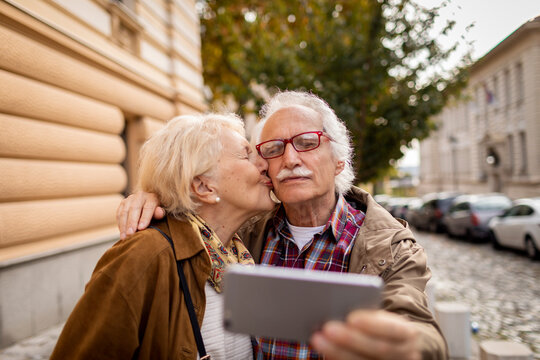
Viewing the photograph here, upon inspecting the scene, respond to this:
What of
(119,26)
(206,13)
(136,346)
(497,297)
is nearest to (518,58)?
(206,13)

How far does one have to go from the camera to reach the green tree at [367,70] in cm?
626

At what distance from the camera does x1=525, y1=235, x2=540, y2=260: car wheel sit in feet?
32.0

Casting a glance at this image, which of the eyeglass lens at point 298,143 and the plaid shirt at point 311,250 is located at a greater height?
the eyeglass lens at point 298,143

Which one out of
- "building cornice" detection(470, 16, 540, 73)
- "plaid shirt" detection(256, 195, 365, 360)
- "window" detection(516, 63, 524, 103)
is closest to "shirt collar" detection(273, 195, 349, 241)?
"plaid shirt" detection(256, 195, 365, 360)


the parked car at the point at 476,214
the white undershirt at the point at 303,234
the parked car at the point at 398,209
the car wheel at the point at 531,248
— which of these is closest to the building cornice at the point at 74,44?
the white undershirt at the point at 303,234

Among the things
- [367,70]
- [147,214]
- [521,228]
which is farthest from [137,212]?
[521,228]

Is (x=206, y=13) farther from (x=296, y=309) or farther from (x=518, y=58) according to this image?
(x=518, y=58)

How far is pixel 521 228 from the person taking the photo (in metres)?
10.2

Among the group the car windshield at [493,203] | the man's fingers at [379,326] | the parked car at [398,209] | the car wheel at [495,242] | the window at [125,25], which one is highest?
the window at [125,25]

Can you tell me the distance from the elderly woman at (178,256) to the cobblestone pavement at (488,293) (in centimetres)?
281

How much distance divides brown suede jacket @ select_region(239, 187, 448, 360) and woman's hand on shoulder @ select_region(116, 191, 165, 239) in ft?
3.44

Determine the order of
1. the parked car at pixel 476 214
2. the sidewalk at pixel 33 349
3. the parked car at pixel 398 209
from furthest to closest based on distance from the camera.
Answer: the parked car at pixel 398 209
the parked car at pixel 476 214
the sidewalk at pixel 33 349

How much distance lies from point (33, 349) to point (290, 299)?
157 inches

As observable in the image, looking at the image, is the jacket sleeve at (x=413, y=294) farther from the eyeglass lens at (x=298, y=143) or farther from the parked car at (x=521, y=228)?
the parked car at (x=521, y=228)
